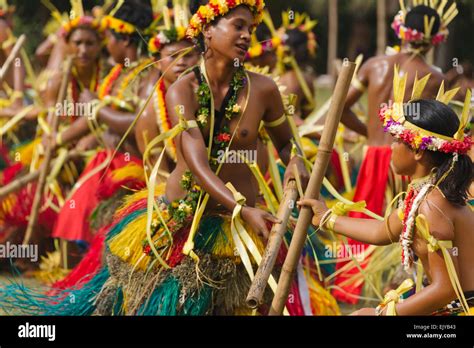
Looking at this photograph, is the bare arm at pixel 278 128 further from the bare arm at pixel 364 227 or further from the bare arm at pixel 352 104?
the bare arm at pixel 352 104

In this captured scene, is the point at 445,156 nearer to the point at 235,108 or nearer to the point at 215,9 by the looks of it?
the point at 235,108

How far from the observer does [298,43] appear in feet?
35.1

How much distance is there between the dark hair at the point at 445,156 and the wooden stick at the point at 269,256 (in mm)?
613

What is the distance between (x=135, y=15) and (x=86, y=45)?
76cm

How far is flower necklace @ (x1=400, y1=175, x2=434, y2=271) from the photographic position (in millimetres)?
4664

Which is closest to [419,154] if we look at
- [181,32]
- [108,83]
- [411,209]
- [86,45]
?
[411,209]

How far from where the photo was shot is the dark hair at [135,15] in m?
8.85

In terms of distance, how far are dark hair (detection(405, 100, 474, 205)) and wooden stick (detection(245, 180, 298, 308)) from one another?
613 millimetres

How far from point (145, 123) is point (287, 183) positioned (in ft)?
7.29

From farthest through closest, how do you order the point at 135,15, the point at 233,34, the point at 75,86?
1. the point at 75,86
2. the point at 135,15
3. the point at 233,34

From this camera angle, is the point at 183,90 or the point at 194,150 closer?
the point at 194,150

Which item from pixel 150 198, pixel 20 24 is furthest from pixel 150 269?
pixel 20 24

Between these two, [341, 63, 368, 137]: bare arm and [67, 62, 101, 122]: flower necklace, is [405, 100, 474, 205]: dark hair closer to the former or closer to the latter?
[341, 63, 368, 137]: bare arm
